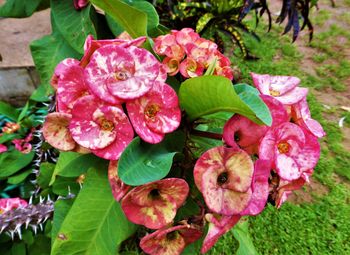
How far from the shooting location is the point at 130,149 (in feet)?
1.88

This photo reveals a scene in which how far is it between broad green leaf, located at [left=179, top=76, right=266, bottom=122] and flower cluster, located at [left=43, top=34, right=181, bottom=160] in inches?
1.2

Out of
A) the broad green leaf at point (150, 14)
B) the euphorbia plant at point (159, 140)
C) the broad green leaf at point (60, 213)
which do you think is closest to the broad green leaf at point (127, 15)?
the euphorbia plant at point (159, 140)

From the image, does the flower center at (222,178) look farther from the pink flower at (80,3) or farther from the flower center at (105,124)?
the pink flower at (80,3)

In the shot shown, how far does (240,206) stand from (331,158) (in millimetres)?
1712

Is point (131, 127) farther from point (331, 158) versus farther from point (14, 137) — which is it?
point (331, 158)

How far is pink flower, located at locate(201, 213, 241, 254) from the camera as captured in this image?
563mm

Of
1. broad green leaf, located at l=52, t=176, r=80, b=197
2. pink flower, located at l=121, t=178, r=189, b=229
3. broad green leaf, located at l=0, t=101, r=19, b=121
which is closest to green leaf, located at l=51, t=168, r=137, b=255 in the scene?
pink flower, located at l=121, t=178, r=189, b=229

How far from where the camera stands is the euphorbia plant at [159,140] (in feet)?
1.80

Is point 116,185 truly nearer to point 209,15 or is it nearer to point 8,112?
point 8,112

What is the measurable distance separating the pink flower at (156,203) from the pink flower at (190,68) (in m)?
0.22

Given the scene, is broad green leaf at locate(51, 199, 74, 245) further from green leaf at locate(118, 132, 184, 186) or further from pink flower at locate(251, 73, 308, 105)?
pink flower at locate(251, 73, 308, 105)

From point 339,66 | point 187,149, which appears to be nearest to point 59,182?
point 187,149

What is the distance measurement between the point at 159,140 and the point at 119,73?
0.13m

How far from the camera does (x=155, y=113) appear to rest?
1.94ft
